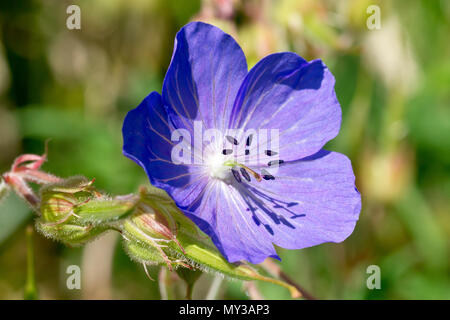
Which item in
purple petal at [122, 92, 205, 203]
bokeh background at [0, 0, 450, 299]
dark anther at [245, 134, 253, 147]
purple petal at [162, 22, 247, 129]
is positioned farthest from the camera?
bokeh background at [0, 0, 450, 299]

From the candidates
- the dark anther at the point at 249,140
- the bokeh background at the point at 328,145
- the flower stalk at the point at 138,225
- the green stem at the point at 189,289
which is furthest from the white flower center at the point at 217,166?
the bokeh background at the point at 328,145

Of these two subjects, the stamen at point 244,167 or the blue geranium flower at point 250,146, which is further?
the stamen at point 244,167

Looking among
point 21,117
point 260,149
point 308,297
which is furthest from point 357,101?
point 21,117

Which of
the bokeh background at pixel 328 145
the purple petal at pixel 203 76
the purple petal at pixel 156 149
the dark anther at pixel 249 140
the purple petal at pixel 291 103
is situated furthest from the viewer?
A: the bokeh background at pixel 328 145

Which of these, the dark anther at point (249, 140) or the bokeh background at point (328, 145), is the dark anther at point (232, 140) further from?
the bokeh background at point (328, 145)

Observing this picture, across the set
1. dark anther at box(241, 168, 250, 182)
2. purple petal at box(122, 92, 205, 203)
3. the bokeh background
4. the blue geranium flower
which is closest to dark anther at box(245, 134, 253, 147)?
the blue geranium flower

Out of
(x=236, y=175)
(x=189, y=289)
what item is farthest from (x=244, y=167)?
(x=189, y=289)

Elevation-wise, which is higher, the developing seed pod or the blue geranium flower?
the blue geranium flower

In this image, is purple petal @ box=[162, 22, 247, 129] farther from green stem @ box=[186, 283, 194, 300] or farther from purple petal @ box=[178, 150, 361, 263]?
green stem @ box=[186, 283, 194, 300]

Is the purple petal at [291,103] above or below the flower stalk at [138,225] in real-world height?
above
